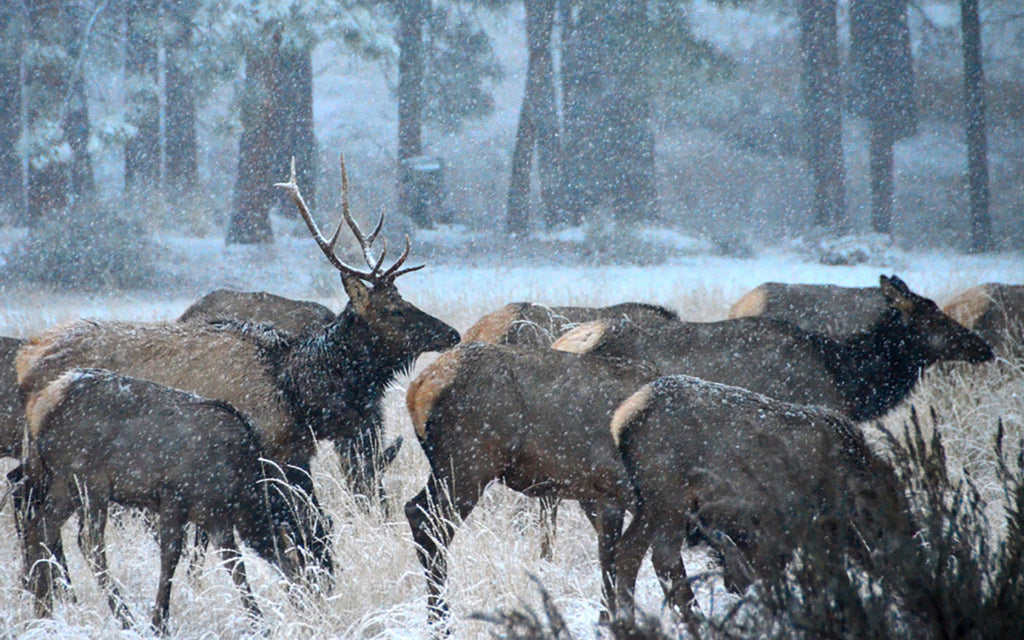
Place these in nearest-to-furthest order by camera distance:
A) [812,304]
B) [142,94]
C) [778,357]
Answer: [778,357], [812,304], [142,94]

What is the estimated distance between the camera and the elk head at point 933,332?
6.06 m

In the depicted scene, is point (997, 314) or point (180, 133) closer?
point (997, 314)

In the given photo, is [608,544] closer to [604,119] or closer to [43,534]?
[43,534]

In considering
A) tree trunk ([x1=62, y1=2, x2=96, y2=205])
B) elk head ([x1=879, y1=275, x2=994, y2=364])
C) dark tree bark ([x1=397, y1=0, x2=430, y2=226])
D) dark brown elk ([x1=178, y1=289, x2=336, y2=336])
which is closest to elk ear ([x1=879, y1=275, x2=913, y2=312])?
elk head ([x1=879, y1=275, x2=994, y2=364])

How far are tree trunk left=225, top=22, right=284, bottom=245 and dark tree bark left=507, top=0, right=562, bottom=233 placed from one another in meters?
5.27

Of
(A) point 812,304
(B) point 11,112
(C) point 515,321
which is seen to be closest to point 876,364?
(A) point 812,304

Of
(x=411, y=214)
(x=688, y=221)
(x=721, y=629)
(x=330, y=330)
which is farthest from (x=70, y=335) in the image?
(x=688, y=221)

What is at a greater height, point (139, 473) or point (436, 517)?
point (139, 473)

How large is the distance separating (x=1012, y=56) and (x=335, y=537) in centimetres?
2110

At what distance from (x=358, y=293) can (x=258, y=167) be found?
1388cm

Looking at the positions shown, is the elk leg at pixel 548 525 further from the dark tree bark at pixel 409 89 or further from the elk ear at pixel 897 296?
the dark tree bark at pixel 409 89

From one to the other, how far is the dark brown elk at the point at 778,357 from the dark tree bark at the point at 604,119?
15.3 metres

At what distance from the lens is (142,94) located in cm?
1869

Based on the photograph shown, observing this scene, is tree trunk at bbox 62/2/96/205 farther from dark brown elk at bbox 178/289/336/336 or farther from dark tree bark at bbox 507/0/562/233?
dark brown elk at bbox 178/289/336/336
